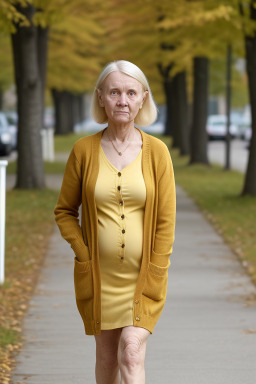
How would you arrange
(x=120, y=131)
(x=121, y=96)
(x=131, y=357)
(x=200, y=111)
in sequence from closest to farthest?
(x=131, y=357)
(x=121, y=96)
(x=120, y=131)
(x=200, y=111)

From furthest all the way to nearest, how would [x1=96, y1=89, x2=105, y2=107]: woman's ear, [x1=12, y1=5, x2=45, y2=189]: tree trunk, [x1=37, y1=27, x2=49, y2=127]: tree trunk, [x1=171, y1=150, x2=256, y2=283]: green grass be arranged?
[x1=37, y1=27, x2=49, y2=127]: tree trunk < [x1=12, y1=5, x2=45, y2=189]: tree trunk < [x1=171, y1=150, x2=256, y2=283]: green grass < [x1=96, y1=89, x2=105, y2=107]: woman's ear

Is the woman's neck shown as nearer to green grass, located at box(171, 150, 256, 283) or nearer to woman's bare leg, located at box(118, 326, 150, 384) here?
woman's bare leg, located at box(118, 326, 150, 384)

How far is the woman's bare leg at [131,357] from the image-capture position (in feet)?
13.4

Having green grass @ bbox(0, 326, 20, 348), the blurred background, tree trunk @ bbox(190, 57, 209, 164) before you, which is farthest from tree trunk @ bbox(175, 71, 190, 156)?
green grass @ bbox(0, 326, 20, 348)

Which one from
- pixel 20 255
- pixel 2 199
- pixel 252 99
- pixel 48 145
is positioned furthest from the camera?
pixel 48 145

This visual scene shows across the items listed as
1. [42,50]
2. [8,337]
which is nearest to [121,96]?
[8,337]

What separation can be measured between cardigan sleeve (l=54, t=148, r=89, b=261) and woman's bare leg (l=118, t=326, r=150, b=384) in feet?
1.32

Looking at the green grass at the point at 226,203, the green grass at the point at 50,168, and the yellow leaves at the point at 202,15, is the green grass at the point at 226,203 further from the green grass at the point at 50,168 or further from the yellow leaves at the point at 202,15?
the green grass at the point at 50,168

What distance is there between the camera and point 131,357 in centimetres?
408

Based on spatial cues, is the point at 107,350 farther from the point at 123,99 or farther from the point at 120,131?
the point at 123,99

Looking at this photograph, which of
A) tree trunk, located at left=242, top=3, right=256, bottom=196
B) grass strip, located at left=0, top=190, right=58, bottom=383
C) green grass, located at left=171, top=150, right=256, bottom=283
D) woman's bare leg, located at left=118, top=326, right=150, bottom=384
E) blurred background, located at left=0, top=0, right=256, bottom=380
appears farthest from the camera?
tree trunk, located at left=242, top=3, right=256, bottom=196

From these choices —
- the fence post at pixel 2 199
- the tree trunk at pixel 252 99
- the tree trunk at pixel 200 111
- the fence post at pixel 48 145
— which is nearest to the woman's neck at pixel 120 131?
the fence post at pixel 2 199

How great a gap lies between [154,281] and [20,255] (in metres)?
7.32

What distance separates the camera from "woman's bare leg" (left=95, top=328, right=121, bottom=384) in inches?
172
